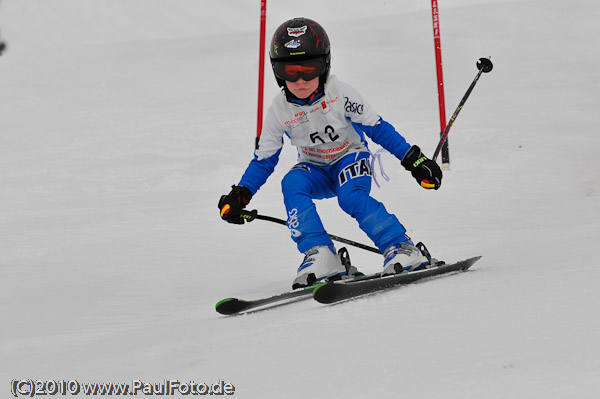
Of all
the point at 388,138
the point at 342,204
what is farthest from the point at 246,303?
the point at 388,138

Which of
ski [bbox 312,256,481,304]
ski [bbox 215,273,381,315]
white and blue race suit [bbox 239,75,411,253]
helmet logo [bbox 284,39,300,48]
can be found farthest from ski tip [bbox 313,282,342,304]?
helmet logo [bbox 284,39,300,48]

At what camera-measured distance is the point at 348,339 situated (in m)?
2.49

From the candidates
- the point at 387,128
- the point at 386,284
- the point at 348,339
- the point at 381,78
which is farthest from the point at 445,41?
the point at 348,339

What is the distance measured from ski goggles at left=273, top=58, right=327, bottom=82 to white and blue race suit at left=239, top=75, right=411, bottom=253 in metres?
0.17

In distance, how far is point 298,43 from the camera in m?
3.89

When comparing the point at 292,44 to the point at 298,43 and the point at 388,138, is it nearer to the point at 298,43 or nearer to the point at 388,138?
the point at 298,43

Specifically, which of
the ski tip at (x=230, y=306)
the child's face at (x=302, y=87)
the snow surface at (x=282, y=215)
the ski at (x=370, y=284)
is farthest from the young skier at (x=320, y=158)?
the snow surface at (x=282, y=215)

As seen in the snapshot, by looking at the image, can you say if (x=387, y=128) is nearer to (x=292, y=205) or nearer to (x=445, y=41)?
(x=292, y=205)

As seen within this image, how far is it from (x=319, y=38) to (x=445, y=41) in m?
9.22

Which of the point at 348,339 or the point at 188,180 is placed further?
the point at 188,180

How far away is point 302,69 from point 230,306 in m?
1.40

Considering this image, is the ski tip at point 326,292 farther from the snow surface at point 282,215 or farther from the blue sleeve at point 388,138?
the blue sleeve at point 388,138

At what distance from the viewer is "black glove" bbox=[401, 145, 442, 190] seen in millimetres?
3852

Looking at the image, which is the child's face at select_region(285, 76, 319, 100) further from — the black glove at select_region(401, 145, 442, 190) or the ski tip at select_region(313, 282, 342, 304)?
the ski tip at select_region(313, 282, 342, 304)
